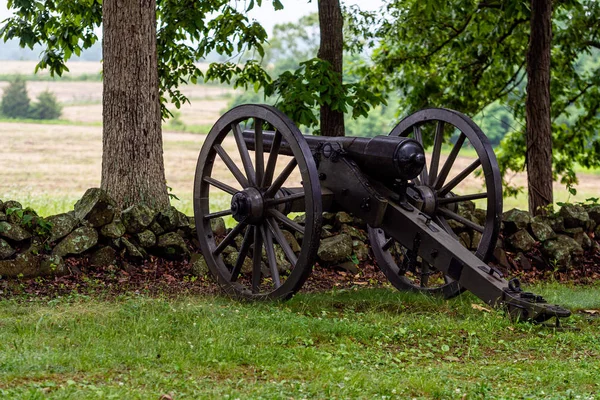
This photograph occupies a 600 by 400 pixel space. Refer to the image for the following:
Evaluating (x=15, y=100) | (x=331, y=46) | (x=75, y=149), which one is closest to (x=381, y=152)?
(x=331, y=46)

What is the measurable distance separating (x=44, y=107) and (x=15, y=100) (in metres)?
1.12

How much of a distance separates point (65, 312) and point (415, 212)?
2.82 meters

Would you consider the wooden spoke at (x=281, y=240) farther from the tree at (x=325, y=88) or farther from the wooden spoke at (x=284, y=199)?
the tree at (x=325, y=88)

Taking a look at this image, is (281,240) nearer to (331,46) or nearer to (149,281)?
(149,281)

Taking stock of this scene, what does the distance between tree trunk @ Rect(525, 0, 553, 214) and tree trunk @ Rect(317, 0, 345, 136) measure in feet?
9.06

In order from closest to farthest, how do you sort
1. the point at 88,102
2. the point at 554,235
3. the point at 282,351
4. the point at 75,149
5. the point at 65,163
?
the point at 282,351, the point at 554,235, the point at 65,163, the point at 75,149, the point at 88,102

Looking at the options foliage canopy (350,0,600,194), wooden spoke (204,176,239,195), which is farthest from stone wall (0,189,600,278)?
foliage canopy (350,0,600,194)

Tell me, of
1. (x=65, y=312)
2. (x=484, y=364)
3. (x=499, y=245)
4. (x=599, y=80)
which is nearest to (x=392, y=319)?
(x=484, y=364)

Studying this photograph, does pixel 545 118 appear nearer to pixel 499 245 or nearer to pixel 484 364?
pixel 499 245

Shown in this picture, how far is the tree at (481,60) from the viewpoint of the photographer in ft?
45.7

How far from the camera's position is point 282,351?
5418 mm

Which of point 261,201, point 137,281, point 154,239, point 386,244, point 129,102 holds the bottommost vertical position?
point 137,281

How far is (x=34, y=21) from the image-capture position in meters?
10.8

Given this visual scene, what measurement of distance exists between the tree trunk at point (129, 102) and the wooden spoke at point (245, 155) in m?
1.93
